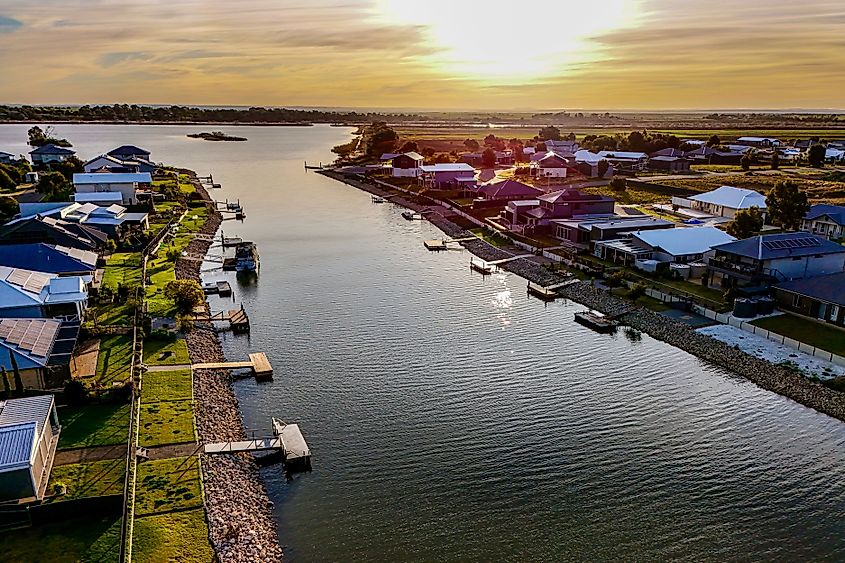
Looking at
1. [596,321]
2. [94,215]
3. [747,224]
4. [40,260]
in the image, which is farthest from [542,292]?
[94,215]

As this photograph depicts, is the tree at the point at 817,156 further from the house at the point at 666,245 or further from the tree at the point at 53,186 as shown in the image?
the tree at the point at 53,186

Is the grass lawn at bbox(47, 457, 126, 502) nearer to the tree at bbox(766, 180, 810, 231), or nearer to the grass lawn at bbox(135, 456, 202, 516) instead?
the grass lawn at bbox(135, 456, 202, 516)

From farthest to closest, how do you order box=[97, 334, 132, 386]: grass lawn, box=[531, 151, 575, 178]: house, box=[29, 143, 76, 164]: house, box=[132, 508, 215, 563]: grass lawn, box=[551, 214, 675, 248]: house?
box=[531, 151, 575, 178]: house
box=[29, 143, 76, 164]: house
box=[551, 214, 675, 248]: house
box=[97, 334, 132, 386]: grass lawn
box=[132, 508, 215, 563]: grass lawn

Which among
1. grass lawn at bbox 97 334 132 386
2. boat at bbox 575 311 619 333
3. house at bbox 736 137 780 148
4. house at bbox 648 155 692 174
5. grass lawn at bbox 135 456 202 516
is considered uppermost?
house at bbox 736 137 780 148

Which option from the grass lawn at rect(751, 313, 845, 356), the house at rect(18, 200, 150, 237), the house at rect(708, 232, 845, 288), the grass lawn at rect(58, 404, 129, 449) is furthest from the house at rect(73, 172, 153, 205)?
the grass lawn at rect(751, 313, 845, 356)

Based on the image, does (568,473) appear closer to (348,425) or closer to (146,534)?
(348,425)

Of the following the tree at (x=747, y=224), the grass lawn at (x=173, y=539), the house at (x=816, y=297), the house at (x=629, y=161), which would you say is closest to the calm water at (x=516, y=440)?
the grass lawn at (x=173, y=539)
